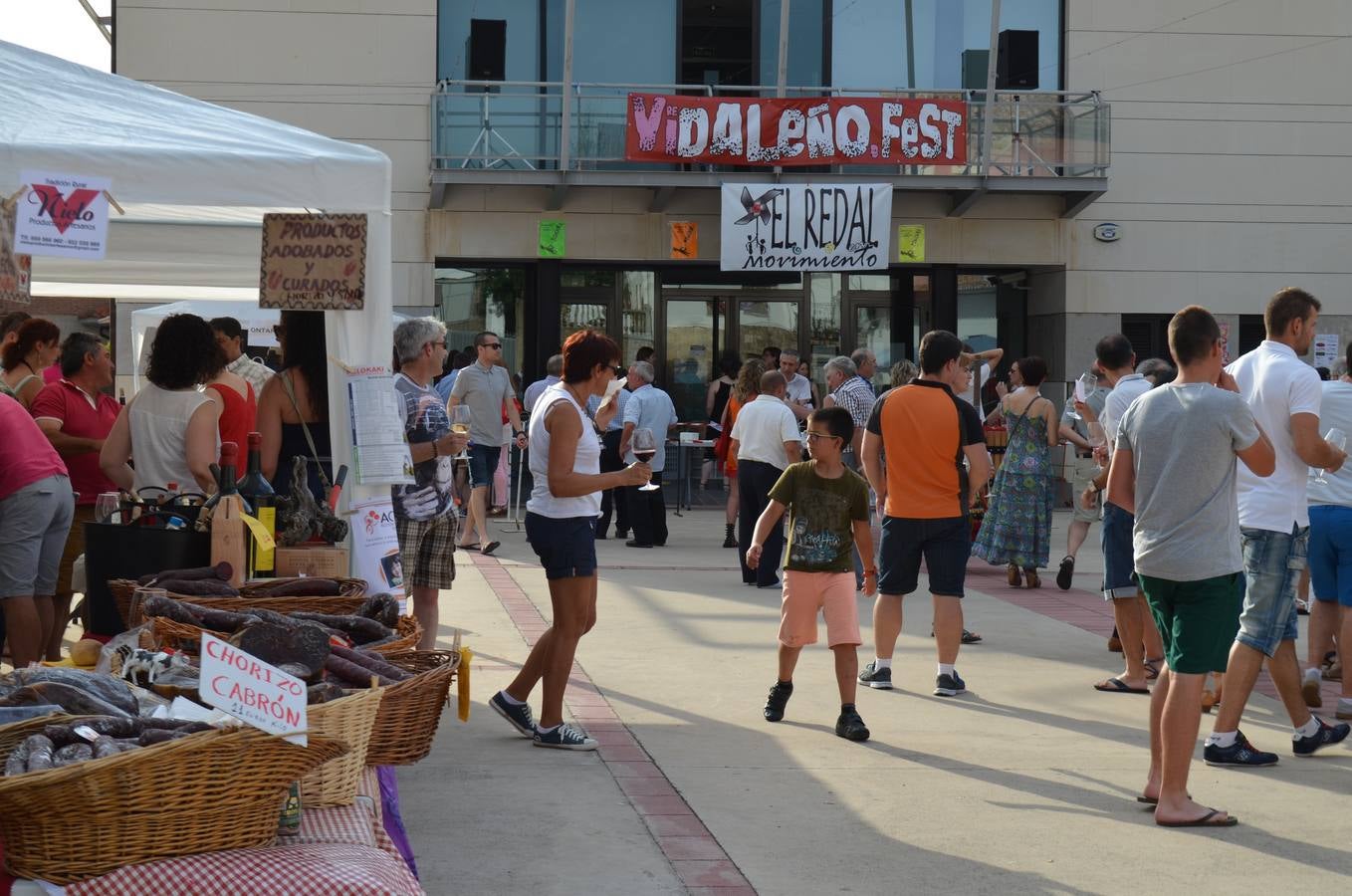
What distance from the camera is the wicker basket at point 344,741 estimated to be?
135 inches

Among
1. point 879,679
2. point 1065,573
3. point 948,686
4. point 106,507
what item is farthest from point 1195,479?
point 1065,573

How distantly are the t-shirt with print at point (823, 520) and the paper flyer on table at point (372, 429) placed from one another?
Result: 6.20ft

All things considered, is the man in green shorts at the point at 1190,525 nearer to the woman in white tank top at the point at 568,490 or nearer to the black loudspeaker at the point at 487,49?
the woman in white tank top at the point at 568,490

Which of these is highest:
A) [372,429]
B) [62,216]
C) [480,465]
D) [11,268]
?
[62,216]

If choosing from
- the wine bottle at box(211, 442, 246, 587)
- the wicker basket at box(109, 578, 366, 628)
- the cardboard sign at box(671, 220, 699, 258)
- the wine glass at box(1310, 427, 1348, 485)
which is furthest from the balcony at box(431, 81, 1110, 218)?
the wicker basket at box(109, 578, 366, 628)

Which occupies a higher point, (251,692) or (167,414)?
(167,414)

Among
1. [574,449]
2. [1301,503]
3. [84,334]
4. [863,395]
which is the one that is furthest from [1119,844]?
[863,395]

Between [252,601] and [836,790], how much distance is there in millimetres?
2646

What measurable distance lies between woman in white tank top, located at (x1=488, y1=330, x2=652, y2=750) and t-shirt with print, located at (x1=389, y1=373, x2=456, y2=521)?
586 millimetres

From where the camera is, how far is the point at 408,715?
13.4 ft

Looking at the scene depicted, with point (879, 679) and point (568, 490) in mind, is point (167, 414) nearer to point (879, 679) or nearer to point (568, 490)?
point (568, 490)

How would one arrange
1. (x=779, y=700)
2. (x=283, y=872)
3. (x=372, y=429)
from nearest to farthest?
(x=283, y=872)
(x=372, y=429)
(x=779, y=700)

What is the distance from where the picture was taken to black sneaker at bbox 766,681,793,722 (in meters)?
7.32

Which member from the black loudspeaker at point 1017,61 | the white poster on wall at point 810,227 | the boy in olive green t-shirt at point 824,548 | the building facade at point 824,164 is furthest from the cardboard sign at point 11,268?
the black loudspeaker at point 1017,61
